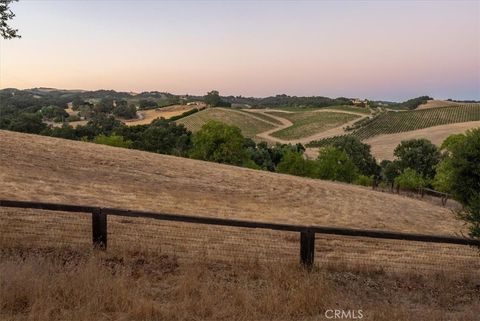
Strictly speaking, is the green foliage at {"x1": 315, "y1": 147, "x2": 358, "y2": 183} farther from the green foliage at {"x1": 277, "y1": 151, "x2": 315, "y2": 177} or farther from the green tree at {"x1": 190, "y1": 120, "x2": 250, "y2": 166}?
the green tree at {"x1": 190, "y1": 120, "x2": 250, "y2": 166}

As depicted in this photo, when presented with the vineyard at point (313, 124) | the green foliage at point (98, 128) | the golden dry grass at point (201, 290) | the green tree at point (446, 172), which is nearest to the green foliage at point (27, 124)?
the green foliage at point (98, 128)

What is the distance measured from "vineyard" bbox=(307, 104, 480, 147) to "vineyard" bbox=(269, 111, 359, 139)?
13.8m

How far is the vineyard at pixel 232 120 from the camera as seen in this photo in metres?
→ 170

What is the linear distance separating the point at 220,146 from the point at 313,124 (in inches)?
4528

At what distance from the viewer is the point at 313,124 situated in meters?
179

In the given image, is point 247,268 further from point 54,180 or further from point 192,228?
point 54,180

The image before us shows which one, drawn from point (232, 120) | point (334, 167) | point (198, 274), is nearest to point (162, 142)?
point (334, 167)

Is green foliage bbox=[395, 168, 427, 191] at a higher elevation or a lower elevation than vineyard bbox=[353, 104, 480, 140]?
lower

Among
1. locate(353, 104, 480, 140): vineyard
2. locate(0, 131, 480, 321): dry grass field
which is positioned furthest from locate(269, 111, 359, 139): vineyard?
locate(0, 131, 480, 321): dry grass field

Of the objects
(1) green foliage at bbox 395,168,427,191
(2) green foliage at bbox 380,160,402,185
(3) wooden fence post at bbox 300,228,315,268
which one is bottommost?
(2) green foliage at bbox 380,160,402,185

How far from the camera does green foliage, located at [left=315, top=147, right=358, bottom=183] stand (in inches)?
2837

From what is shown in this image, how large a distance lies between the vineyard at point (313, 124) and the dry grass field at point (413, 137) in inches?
1265

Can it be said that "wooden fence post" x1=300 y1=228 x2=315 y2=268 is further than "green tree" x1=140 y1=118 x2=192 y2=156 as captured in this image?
No

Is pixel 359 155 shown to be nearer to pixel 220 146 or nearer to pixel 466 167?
pixel 220 146
